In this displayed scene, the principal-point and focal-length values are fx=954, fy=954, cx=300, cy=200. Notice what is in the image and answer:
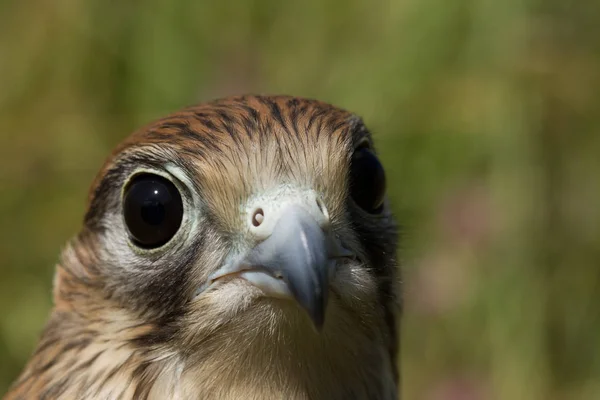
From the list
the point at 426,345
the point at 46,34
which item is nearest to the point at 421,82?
the point at 426,345

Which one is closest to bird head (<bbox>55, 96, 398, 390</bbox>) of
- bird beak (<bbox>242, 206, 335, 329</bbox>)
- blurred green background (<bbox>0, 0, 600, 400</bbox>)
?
bird beak (<bbox>242, 206, 335, 329</bbox>)

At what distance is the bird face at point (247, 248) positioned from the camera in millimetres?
2668

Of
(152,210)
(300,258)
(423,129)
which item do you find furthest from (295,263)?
(423,129)

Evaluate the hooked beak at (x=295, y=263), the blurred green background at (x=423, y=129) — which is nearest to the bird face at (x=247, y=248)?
the hooked beak at (x=295, y=263)

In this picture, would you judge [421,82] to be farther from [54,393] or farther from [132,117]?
[54,393]

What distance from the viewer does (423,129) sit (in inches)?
225

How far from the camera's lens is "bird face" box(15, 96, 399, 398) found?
267 centimetres

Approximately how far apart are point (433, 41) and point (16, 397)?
3.57 m

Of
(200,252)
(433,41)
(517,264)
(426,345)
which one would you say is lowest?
(426,345)

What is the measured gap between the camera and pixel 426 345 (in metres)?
5.69

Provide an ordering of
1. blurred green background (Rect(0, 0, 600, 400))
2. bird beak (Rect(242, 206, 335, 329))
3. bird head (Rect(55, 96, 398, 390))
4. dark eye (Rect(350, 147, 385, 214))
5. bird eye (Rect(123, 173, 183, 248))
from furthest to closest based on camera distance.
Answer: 1. blurred green background (Rect(0, 0, 600, 400))
2. dark eye (Rect(350, 147, 385, 214))
3. bird eye (Rect(123, 173, 183, 248))
4. bird head (Rect(55, 96, 398, 390))
5. bird beak (Rect(242, 206, 335, 329))

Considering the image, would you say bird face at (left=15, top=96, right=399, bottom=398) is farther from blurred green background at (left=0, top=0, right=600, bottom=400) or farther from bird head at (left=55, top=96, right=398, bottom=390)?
blurred green background at (left=0, top=0, right=600, bottom=400)

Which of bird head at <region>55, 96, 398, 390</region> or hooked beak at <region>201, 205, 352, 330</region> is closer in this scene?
hooked beak at <region>201, 205, 352, 330</region>

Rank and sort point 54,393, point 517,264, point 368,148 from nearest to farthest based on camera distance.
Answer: point 54,393 < point 368,148 < point 517,264
